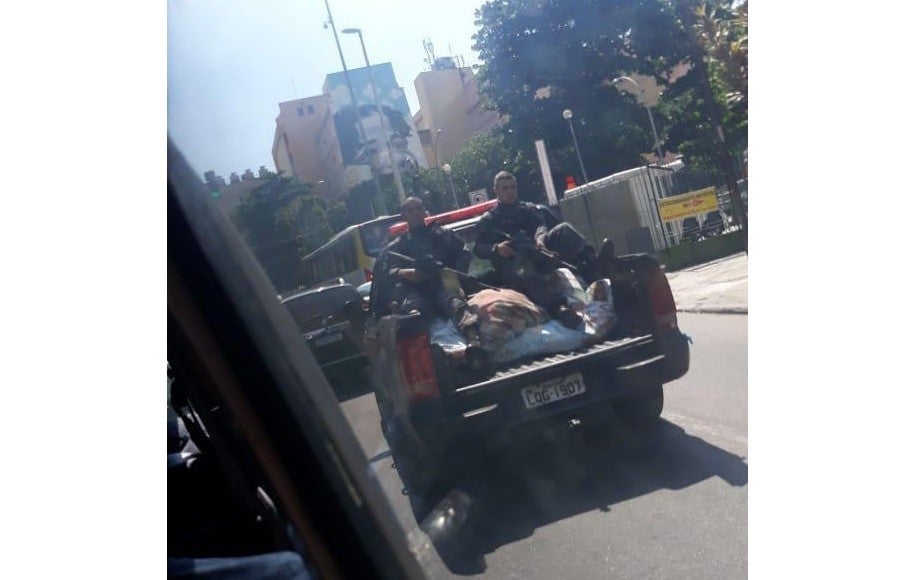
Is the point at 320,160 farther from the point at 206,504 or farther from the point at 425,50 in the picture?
the point at 206,504

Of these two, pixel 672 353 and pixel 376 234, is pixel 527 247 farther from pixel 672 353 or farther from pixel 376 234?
pixel 672 353

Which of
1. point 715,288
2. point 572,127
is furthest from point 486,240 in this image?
point 715,288

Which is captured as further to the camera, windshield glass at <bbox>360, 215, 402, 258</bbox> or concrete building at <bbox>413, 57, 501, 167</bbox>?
concrete building at <bbox>413, 57, 501, 167</bbox>

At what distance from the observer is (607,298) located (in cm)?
504

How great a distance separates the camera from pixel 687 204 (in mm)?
7672

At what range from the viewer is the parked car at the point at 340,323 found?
12.0 feet

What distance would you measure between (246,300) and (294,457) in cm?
33

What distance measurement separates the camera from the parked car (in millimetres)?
3672

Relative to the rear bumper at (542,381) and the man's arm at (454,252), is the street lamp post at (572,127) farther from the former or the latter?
the rear bumper at (542,381)

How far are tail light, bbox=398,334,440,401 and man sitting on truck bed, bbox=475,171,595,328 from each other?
942mm

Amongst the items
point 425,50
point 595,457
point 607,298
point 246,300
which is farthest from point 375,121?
point 246,300

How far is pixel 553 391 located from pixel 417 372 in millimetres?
761

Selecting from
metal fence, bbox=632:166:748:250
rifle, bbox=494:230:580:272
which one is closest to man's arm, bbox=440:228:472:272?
rifle, bbox=494:230:580:272

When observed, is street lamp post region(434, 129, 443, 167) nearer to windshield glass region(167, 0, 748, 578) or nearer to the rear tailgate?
windshield glass region(167, 0, 748, 578)
